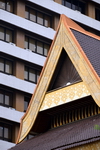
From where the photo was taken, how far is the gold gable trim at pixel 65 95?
1070 inches

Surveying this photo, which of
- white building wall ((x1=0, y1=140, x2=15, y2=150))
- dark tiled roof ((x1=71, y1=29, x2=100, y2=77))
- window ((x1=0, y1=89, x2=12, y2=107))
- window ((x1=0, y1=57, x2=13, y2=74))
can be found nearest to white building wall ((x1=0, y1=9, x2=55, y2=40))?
window ((x1=0, y1=57, x2=13, y2=74))

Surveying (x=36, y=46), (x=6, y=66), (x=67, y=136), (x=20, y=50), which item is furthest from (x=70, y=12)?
(x=67, y=136)

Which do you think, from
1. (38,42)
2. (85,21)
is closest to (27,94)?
(38,42)

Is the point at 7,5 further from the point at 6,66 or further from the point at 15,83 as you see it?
the point at 15,83

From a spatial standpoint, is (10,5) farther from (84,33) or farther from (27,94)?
(84,33)

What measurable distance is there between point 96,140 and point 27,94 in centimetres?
2750

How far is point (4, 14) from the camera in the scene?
168ft

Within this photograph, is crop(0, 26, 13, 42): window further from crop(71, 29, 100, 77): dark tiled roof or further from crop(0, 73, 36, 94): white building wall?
crop(71, 29, 100, 77): dark tiled roof

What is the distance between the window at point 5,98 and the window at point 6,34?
415cm

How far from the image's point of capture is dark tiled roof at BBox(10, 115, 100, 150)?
25188 millimetres

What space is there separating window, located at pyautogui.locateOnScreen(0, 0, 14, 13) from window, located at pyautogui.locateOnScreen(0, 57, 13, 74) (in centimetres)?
432

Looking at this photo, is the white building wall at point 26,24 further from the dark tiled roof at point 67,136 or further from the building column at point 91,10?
the dark tiled roof at point 67,136

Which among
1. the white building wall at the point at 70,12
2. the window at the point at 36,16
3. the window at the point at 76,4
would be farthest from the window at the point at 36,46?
the window at the point at 76,4

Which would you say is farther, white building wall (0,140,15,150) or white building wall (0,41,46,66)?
white building wall (0,41,46,66)
